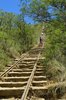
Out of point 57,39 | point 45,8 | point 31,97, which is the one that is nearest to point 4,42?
point 45,8

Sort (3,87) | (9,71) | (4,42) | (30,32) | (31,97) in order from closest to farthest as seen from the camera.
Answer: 1. (31,97)
2. (3,87)
3. (9,71)
4. (4,42)
5. (30,32)

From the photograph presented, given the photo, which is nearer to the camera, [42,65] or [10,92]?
[10,92]

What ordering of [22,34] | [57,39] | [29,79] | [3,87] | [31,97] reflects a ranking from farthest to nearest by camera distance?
[22,34] → [57,39] → [29,79] → [3,87] → [31,97]

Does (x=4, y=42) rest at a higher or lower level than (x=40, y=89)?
higher

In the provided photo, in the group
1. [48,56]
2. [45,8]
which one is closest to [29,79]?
[48,56]

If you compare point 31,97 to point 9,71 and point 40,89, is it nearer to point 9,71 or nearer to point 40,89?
point 40,89

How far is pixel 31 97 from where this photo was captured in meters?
7.83

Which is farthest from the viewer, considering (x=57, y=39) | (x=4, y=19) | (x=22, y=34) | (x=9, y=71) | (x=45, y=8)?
(x=22, y=34)

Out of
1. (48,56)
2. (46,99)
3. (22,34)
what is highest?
(22,34)

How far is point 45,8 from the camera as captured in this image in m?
14.9

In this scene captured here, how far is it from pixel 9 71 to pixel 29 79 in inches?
99.5

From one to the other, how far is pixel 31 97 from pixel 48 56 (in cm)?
570

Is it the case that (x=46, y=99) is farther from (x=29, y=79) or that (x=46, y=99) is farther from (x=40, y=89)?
(x=29, y=79)

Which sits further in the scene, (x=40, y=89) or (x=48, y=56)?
(x=48, y=56)
